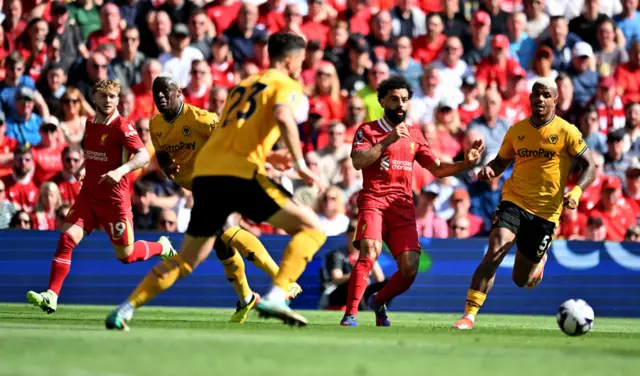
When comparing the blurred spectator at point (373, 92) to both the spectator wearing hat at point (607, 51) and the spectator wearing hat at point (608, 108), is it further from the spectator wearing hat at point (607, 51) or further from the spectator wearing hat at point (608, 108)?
the spectator wearing hat at point (607, 51)

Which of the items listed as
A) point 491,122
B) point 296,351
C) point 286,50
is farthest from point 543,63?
point 296,351

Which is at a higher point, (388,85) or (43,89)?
(388,85)

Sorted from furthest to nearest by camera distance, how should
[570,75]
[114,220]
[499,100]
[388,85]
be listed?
[570,75] < [499,100] < [114,220] < [388,85]

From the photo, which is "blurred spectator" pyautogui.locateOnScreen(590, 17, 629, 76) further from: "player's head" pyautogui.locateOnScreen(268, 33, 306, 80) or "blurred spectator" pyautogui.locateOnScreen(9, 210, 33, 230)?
"player's head" pyautogui.locateOnScreen(268, 33, 306, 80)

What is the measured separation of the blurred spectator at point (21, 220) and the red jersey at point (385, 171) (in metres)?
6.64

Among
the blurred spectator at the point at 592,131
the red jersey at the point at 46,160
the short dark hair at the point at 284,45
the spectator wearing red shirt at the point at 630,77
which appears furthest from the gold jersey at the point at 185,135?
the spectator wearing red shirt at the point at 630,77

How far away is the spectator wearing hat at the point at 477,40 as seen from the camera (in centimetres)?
2167

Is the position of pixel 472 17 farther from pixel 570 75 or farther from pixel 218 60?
pixel 218 60

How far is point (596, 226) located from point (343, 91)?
4711mm

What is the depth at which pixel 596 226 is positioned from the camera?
19.2 meters

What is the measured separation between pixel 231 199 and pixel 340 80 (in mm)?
11379

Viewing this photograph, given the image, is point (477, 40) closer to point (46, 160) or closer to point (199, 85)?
point (199, 85)

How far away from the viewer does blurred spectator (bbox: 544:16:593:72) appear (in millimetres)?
21844

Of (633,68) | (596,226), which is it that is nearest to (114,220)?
(596,226)
